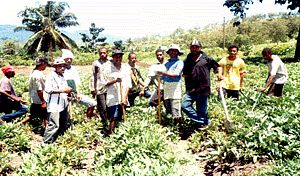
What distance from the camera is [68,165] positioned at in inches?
246

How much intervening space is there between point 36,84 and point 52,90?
1.18m

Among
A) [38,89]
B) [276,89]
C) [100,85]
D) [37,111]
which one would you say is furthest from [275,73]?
[37,111]

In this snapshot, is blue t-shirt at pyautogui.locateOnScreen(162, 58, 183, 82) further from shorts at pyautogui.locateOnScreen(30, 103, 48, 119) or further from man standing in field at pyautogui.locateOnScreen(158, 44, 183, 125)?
shorts at pyautogui.locateOnScreen(30, 103, 48, 119)

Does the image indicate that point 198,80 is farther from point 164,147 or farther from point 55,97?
point 55,97

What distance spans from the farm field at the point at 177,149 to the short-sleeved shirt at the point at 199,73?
2.57 ft

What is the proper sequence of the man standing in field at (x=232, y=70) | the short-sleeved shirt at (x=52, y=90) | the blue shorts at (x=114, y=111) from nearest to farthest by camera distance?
the short-sleeved shirt at (x=52, y=90) < the blue shorts at (x=114, y=111) < the man standing in field at (x=232, y=70)

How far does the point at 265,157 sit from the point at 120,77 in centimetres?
331

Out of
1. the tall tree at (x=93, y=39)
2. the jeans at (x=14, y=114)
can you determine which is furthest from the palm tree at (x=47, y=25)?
the jeans at (x=14, y=114)

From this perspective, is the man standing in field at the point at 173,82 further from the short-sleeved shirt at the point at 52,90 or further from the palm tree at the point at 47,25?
the palm tree at the point at 47,25

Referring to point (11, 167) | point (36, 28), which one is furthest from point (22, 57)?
point (11, 167)

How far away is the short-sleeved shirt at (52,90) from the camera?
706 cm

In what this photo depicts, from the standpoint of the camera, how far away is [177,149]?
276 inches

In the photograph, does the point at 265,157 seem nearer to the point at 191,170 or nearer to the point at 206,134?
the point at 191,170

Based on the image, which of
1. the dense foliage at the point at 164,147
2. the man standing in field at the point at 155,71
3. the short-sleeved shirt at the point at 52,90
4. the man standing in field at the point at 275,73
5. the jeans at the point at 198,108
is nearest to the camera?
the dense foliage at the point at 164,147
